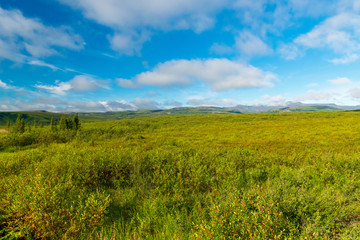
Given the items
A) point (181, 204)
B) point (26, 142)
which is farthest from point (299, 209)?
point (26, 142)

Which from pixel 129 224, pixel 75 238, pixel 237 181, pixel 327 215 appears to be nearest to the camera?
pixel 75 238

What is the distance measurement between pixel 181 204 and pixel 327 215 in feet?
11.7

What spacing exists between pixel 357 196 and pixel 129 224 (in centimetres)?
648

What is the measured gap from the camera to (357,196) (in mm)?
4344

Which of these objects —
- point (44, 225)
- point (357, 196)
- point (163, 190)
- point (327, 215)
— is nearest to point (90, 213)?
point (44, 225)

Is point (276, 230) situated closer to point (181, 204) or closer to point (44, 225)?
point (181, 204)

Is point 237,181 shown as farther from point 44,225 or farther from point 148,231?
point 44,225

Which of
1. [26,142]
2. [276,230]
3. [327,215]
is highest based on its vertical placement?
[276,230]

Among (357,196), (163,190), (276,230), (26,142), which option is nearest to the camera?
(276,230)

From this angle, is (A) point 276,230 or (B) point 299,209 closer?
(A) point 276,230

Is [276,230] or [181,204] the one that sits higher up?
[276,230]

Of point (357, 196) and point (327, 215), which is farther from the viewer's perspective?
point (357, 196)

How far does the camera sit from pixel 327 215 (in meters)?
3.50

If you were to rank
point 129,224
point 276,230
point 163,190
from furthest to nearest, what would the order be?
point 163,190, point 129,224, point 276,230
